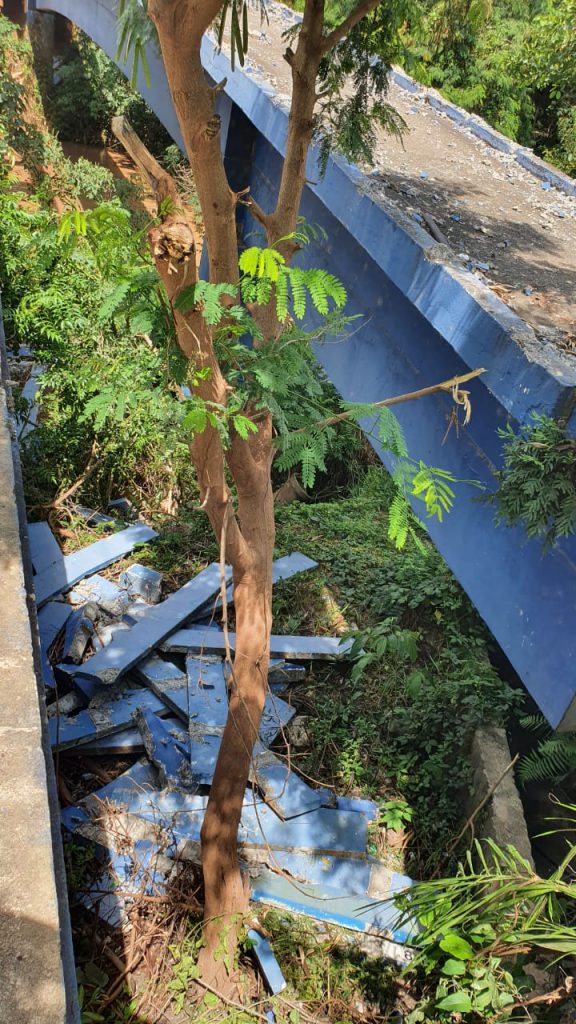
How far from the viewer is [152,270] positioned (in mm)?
2844

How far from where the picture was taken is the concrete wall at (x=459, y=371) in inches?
153

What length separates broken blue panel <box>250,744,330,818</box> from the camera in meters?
4.77

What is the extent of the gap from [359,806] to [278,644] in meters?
1.35

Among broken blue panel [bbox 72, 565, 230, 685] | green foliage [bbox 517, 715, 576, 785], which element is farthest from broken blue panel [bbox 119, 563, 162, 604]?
green foliage [bbox 517, 715, 576, 785]

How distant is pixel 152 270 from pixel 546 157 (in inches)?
516

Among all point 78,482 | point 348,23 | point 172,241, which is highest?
point 348,23

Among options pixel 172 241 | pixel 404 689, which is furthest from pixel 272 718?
pixel 172 241

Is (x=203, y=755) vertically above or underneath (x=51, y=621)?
above

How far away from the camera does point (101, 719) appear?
4.95 metres

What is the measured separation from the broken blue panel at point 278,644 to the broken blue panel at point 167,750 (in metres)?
0.71

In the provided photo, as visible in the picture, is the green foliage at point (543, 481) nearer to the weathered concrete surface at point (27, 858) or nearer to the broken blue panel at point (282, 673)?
the broken blue panel at point (282, 673)

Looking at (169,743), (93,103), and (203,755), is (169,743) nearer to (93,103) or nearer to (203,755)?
(203,755)

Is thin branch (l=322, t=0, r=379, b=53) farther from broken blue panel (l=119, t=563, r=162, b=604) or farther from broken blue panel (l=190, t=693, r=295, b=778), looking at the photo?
broken blue panel (l=119, t=563, r=162, b=604)

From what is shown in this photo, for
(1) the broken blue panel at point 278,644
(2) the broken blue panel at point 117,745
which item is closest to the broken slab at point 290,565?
(1) the broken blue panel at point 278,644
